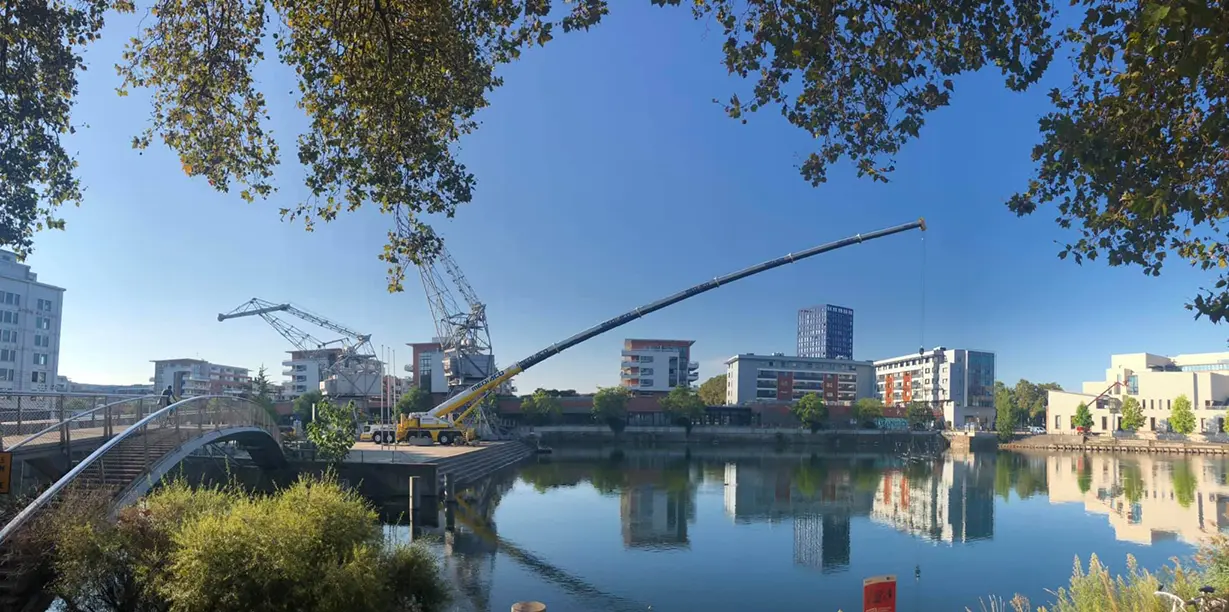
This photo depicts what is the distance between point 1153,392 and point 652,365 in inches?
2319

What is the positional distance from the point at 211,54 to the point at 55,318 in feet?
260

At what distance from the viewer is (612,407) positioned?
269ft

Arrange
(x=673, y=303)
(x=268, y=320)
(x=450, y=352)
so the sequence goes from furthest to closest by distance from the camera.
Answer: (x=268, y=320) → (x=450, y=352) → (x=673, y=303)

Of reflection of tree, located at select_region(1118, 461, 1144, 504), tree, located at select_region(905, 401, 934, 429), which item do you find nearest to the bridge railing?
reflection of tree, located at select_region(1118, 461, 1144, 504)

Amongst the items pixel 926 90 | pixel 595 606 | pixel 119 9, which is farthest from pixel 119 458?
pixel 926 90

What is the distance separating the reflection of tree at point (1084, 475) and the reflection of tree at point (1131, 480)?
5.59 feet

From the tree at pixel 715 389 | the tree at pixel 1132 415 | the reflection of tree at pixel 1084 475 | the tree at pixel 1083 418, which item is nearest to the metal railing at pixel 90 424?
the reflection of tree at pixel 1084 475

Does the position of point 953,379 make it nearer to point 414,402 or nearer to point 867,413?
point 867,413

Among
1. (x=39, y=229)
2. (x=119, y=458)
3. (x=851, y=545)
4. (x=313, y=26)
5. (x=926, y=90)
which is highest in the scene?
(x=313, y=26)

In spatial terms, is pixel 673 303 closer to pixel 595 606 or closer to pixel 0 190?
pixel 595 606

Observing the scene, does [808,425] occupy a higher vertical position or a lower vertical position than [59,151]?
lower

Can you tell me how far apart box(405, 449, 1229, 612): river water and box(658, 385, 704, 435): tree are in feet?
103

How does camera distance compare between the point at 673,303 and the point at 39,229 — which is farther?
the point at 673,303

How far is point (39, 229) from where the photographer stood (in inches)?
491
